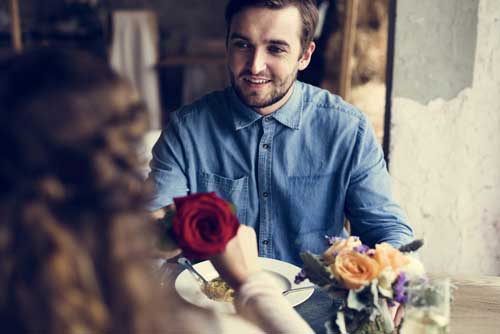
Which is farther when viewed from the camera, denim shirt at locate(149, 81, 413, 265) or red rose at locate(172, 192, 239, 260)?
denim shirt at locate(149, 81, 413, 265)

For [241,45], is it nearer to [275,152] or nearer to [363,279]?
[275,152]

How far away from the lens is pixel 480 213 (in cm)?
207

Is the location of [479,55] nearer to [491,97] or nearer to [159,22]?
[491,97]

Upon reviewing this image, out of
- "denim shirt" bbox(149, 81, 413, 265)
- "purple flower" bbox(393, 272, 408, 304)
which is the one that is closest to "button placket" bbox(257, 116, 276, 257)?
"denim shirt" bbox(149, 81, 413, 265)

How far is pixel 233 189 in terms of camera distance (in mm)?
1712

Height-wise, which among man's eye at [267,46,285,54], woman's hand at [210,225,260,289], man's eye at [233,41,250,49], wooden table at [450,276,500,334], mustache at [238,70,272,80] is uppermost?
man's eye at [233,41,250,49]

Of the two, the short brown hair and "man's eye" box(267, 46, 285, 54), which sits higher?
the short brown hair

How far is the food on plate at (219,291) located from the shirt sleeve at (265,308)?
32 cm

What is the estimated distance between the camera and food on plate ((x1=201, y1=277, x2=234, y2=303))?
3.84 feet

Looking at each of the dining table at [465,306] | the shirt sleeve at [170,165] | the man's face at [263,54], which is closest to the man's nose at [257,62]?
the man's face at [263,54]

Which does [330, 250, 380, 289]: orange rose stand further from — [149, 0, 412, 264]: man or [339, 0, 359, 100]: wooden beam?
[339, 0, 359, 100]: wooden beam

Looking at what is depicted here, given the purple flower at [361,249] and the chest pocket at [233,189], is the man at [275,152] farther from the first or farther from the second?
the purple flower at [361,249]

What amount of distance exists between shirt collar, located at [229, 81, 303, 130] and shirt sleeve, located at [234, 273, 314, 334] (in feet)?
3.05

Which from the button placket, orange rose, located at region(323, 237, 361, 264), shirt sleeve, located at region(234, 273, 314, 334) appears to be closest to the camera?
shirt sleeve, located at region(234, 273, 314, 334)
